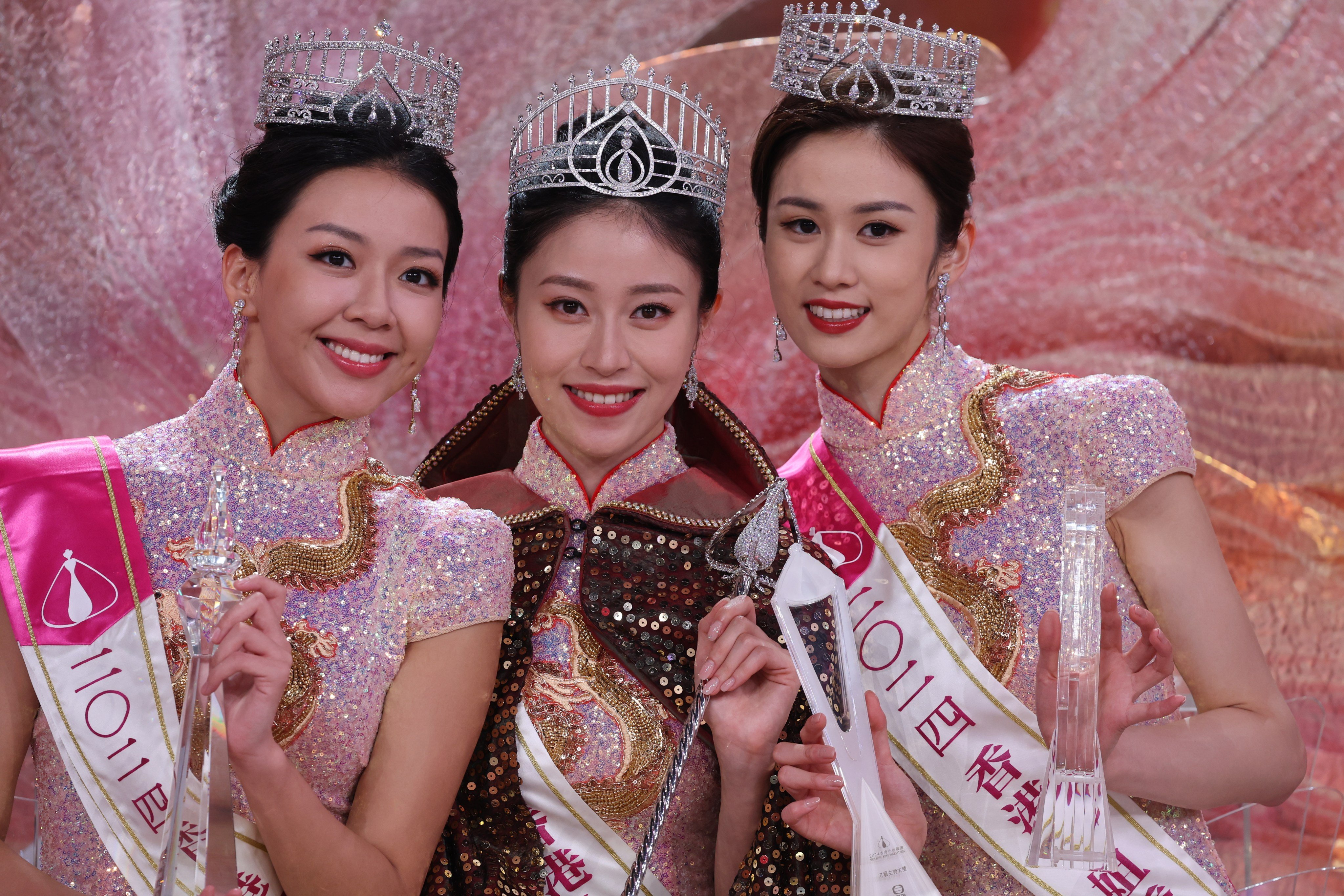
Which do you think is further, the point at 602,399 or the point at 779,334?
the point at 779,334

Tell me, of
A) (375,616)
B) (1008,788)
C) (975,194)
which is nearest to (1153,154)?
(975,194)

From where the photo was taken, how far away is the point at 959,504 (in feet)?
6.65

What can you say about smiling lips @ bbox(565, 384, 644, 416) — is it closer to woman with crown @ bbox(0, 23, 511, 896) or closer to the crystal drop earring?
woman with crown @ bbox(0, 23, 511, 896)

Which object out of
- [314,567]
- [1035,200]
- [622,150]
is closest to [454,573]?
[314,567]

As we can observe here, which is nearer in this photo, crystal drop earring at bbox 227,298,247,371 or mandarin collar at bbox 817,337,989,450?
crystal drop earring at bbox 227,298,247,371

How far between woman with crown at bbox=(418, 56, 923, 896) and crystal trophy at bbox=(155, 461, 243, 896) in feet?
1.58

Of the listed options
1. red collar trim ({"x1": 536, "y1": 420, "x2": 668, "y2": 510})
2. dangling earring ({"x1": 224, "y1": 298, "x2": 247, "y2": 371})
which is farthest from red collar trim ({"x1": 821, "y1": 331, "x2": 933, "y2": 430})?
dangling earring ({"x1": 224, "y1": 298, "x2": 247, "y2": 371})

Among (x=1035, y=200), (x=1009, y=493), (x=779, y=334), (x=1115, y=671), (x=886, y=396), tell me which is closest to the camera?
(x=1115, y=671)

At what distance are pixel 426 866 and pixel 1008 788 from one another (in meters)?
0.83

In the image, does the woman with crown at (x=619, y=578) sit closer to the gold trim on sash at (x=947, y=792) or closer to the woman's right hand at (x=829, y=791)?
the woman's right hand at (x=829, y=791)

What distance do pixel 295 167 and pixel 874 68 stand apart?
2.87 ft

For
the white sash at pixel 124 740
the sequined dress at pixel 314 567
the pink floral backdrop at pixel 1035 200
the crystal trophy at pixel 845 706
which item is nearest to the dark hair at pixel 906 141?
the crystal trophy at pixel 845 706

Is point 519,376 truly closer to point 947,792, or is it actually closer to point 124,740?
point 124,740

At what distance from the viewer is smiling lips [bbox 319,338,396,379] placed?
72.9 inches
